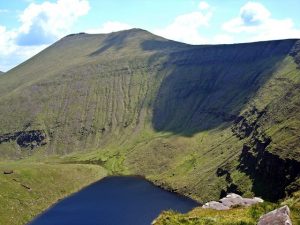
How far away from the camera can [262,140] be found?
19625 centimetres

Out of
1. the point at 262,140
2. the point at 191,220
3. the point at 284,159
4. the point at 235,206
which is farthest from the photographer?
the point at 262,140

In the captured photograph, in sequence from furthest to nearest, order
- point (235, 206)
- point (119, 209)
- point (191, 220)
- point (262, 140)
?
1. point (262, 140)
2. point (119, 209)
3. point (235, 206)
4. point (191, 220)

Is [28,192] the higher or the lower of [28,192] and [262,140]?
the lower

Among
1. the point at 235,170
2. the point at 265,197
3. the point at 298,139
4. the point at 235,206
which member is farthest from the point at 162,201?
the point at 235,206

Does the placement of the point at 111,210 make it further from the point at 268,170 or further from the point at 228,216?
the point at 228,216

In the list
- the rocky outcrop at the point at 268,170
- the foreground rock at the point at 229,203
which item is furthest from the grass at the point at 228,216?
the rocky outcrop at the point at 268,170

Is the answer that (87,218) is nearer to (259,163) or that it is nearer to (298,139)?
(259,163)

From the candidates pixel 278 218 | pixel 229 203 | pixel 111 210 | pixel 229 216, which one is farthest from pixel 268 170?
pixel 278 218

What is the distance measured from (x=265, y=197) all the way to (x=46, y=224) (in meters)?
80.4

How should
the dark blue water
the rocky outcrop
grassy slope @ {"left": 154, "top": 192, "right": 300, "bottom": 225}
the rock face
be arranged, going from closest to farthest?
1. the rock face
2. grassy slope @ {"left": 154, "top": 192, "right": 300, "bottom": 225}
3. the rocky outcrop
4. the dark blue water

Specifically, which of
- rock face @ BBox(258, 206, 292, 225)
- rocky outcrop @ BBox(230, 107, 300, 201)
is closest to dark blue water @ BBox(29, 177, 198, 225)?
rocky outcrop @ BBox(230, 107, 300, 201)

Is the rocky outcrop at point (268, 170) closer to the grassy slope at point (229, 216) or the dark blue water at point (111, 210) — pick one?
the dark blue water at point (111, 210)

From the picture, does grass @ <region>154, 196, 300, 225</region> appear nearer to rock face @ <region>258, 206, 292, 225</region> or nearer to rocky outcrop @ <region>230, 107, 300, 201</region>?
rock face @ <region>258, 206, 292, 225</region>

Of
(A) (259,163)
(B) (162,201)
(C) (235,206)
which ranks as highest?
(C) (235,206)
